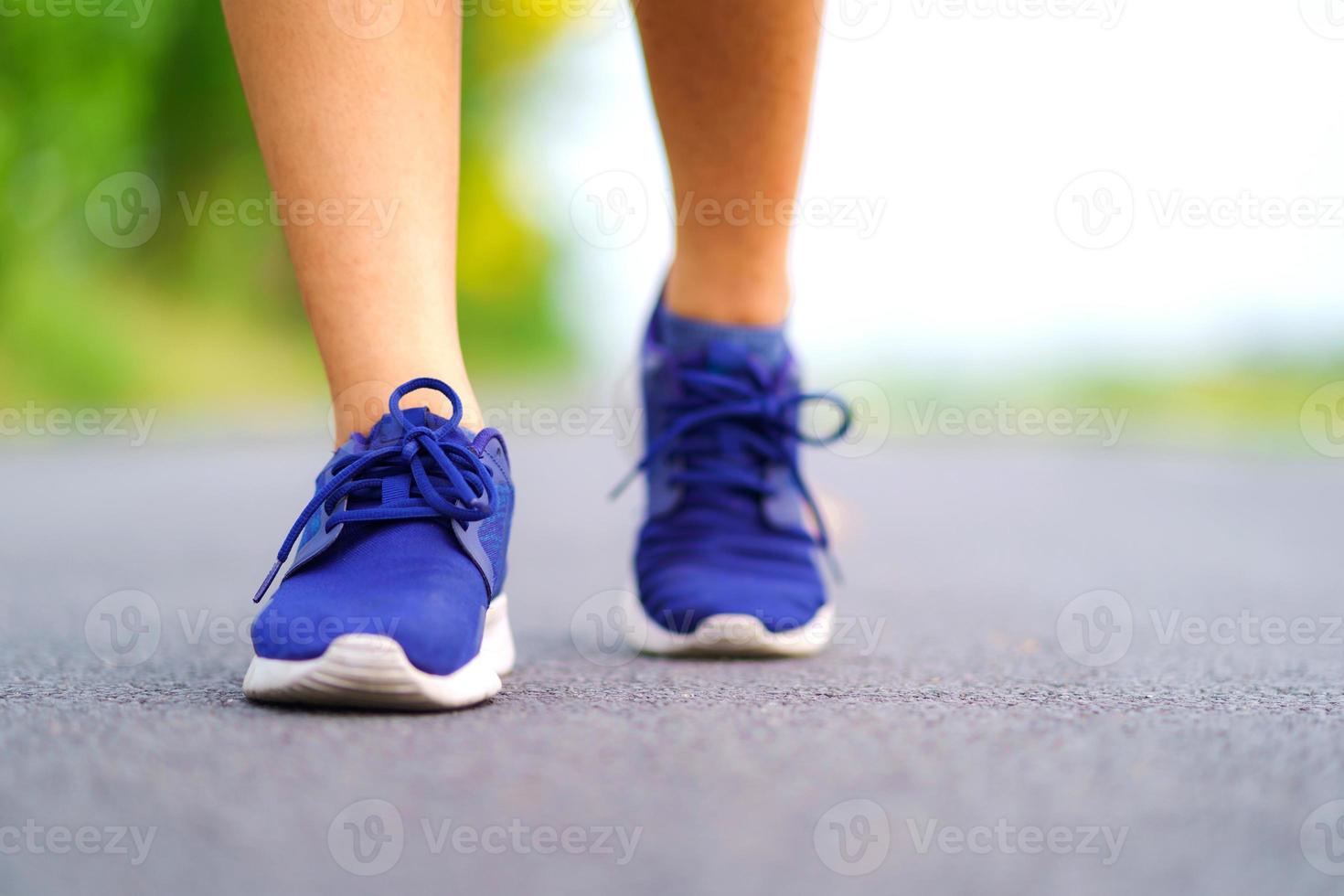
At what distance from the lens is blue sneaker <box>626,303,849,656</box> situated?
117 cm

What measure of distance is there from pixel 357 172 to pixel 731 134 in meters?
0.46

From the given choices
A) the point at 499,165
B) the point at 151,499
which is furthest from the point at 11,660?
the point at 499,165

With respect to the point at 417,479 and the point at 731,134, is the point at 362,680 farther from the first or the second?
the point at 731,134

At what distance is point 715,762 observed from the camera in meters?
0.69

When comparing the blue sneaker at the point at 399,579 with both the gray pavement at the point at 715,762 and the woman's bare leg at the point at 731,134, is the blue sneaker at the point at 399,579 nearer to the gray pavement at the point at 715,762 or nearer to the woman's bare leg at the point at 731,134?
the gray pavement at the point at 715,762

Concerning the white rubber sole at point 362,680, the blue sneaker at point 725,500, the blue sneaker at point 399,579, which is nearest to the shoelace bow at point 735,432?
the blue sneaker at point 725,500

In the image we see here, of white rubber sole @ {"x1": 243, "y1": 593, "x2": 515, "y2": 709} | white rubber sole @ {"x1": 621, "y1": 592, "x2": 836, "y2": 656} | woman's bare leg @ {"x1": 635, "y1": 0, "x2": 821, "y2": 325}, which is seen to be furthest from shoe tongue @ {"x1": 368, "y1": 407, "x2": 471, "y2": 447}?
woman's bare leg @ {"x1": 635, "y1": 0, "x2": 821, "y2": 325}

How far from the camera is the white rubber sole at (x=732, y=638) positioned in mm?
1141

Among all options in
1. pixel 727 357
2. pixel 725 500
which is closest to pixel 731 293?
pixel 727 357

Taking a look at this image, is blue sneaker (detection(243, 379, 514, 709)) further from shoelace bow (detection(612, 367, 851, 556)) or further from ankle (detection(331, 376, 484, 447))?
shoelace bow (detection(612, 367, 851, 556))

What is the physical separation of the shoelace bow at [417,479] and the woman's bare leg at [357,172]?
5 cm

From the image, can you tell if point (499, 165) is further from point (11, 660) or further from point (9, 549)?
point (11, 660)

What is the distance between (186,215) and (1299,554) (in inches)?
297

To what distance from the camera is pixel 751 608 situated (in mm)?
1156
